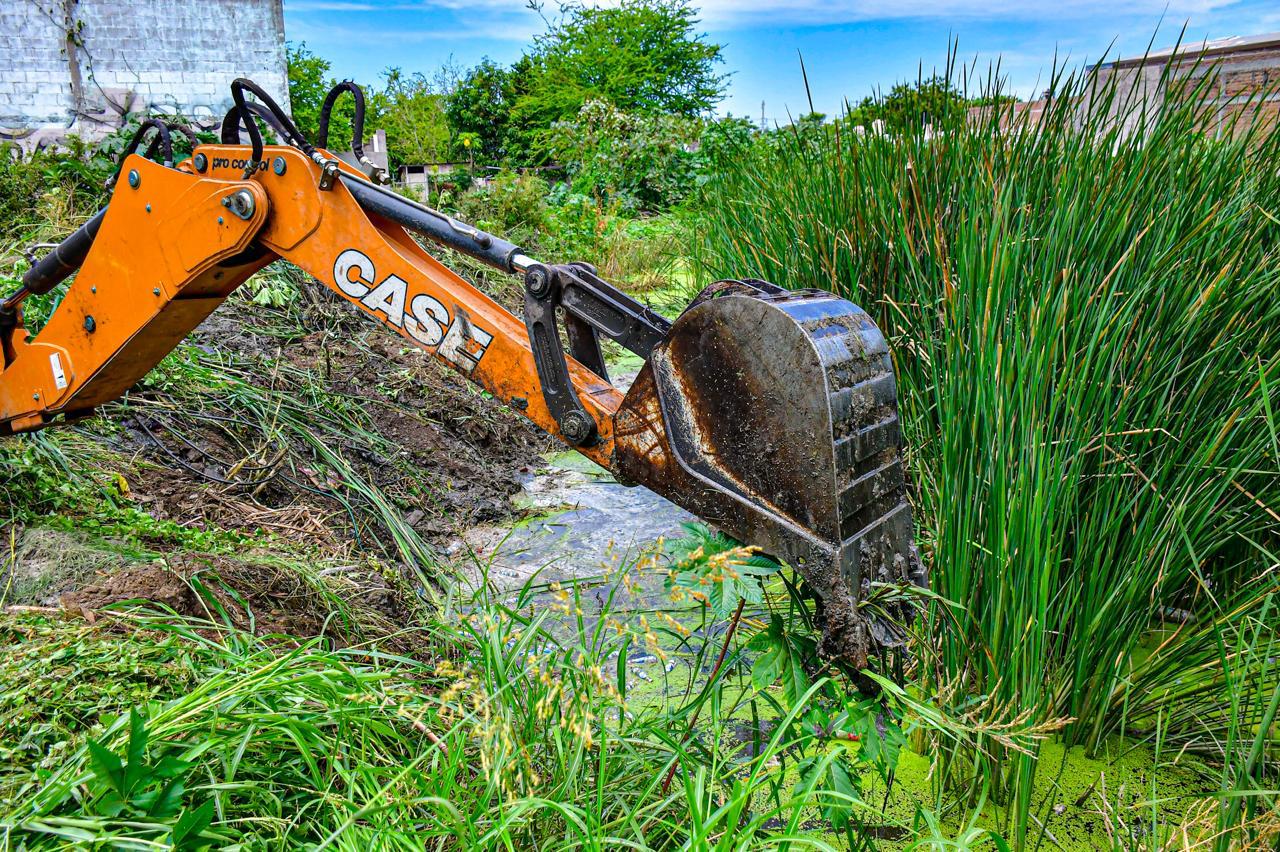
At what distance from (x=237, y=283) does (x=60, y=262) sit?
2.33 feet

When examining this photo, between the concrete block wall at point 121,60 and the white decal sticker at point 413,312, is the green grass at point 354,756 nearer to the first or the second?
the white decal sticker at point 413,312

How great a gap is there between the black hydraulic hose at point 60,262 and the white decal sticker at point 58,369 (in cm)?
23

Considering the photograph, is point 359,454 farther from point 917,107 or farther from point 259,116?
point 917,107

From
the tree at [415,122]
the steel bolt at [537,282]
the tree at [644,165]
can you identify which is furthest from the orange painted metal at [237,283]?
the tree at [415,122]

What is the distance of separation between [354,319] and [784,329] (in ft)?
15.5

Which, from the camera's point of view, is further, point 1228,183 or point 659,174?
point 659,174

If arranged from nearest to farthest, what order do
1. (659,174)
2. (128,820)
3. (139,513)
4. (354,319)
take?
(128,820), (139,513), (354,319), (659,174)

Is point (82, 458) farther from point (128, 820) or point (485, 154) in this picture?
point (485, 154)

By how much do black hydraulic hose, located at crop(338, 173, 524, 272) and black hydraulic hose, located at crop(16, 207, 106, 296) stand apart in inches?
40.3

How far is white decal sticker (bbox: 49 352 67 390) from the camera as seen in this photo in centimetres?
265

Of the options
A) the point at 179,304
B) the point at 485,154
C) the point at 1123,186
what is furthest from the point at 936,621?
the point at 485,154

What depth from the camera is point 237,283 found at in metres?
2.44

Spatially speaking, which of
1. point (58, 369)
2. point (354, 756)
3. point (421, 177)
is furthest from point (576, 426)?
point (421, 177)

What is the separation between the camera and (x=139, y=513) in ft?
10.3
